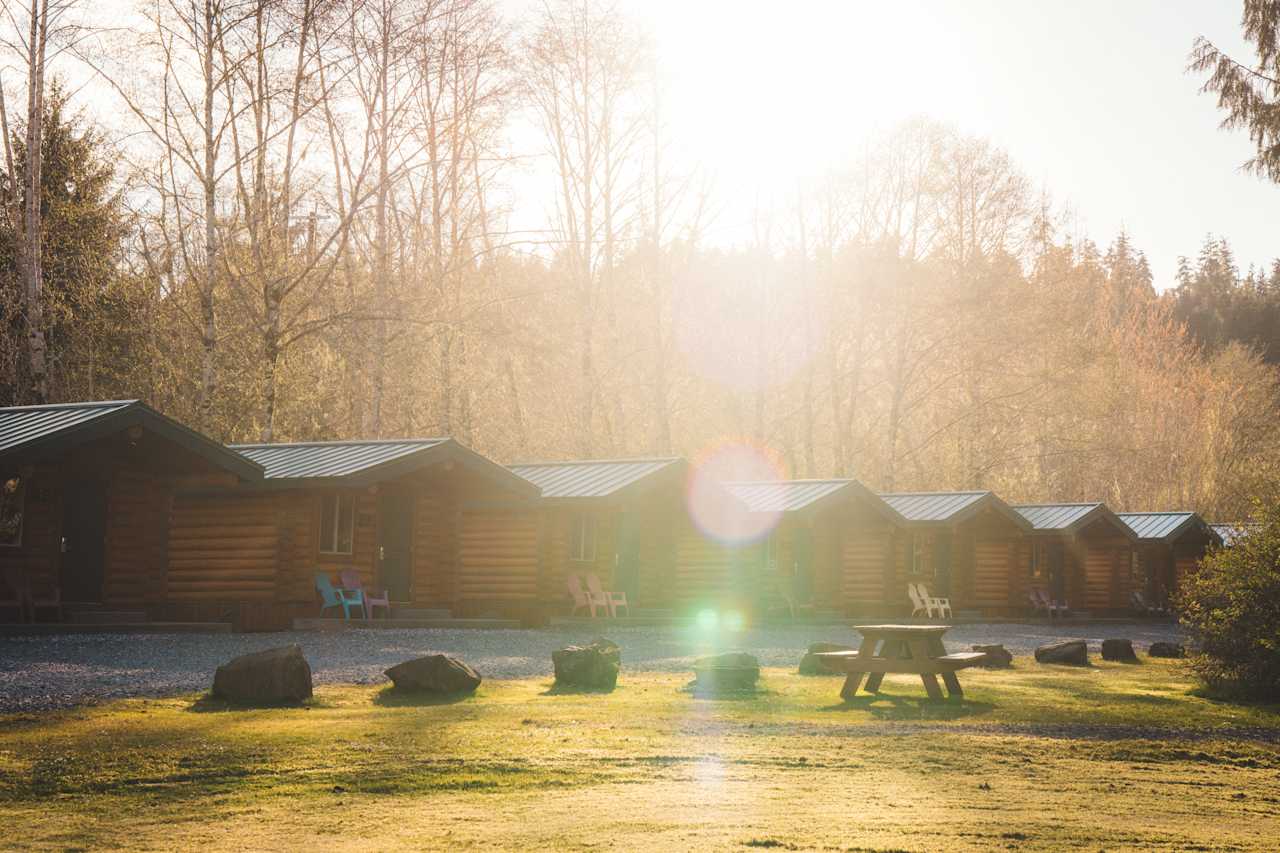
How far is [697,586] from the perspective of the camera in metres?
34.2

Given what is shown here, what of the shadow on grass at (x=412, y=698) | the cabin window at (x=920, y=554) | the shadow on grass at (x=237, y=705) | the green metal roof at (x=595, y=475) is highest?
the green metal roof at (x=595, y=475)

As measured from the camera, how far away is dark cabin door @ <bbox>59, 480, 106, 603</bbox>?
23109 millimetres

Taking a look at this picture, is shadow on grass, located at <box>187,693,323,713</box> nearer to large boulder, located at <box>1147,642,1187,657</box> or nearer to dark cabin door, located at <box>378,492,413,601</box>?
dark cabin door, located at <box>378,492,413,601</box>

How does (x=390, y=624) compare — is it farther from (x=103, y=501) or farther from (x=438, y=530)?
(x=103, y=501)

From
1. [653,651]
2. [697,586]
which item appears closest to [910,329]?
[697,586]

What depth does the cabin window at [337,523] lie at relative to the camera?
26.1m

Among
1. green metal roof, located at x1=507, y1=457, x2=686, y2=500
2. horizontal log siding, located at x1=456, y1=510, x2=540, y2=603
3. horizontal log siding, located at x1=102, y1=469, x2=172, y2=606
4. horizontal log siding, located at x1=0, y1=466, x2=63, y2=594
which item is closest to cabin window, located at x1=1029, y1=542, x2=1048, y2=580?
green metal roof, located at x1=507, y1=457, x2=686, y2=500

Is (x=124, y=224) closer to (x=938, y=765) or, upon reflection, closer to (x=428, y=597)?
(x=428, y=597)

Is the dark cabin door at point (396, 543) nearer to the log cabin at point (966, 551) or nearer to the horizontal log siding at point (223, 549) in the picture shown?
the horizontal log siding at point (223, 549)

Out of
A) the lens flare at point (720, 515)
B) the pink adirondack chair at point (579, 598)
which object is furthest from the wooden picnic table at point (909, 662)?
the lens flare at point (720, 515)

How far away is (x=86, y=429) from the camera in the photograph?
69.9 feet

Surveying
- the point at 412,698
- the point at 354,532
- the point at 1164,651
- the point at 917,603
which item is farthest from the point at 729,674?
the point at 917,603

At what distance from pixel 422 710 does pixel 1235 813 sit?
7.14m

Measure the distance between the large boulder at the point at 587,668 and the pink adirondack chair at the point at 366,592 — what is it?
11124 mm
